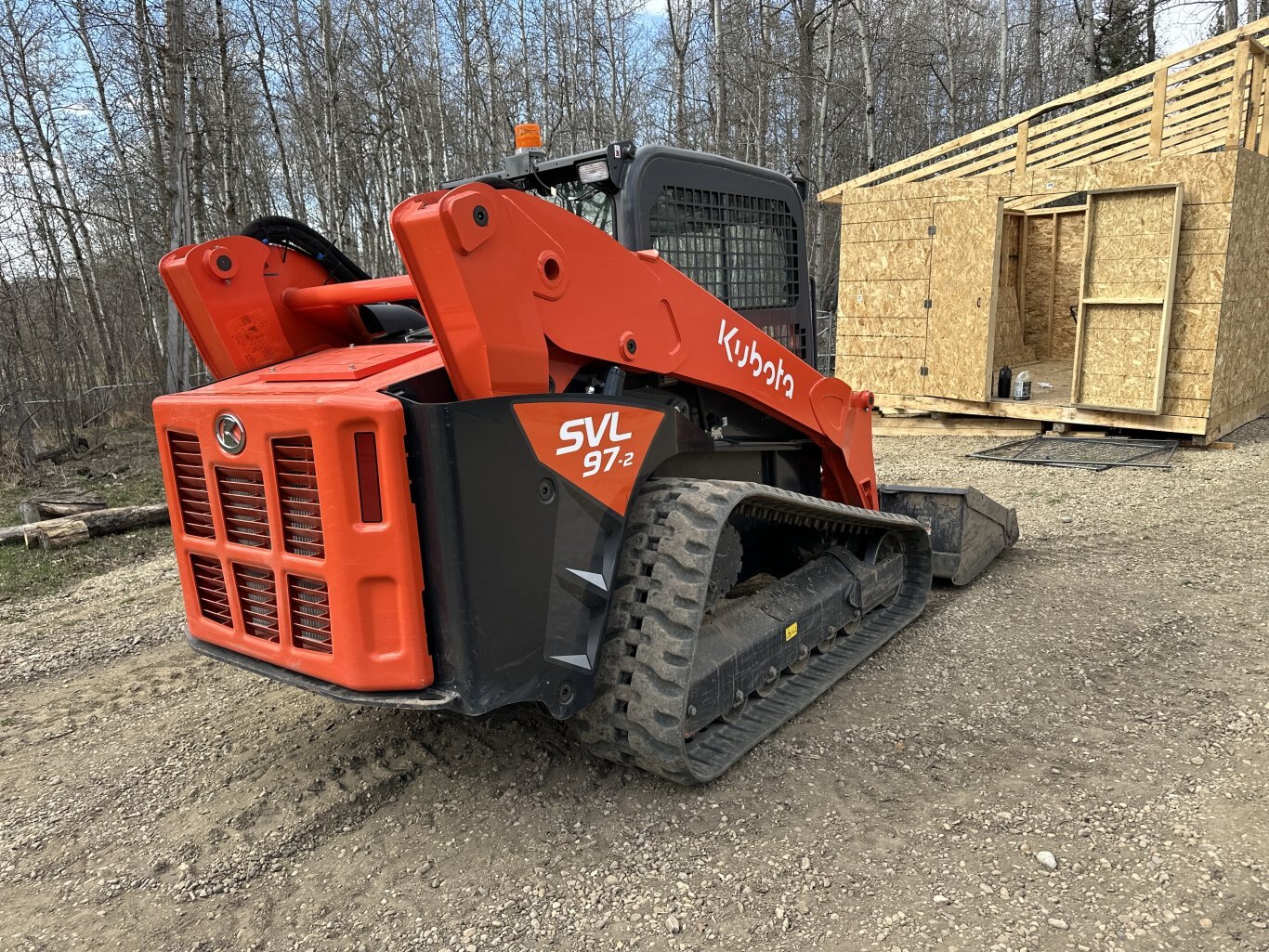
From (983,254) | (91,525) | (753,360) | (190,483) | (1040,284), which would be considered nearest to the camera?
(190,483)

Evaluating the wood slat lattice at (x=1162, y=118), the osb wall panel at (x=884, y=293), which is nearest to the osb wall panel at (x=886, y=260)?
the osb wall panel at (x=884, y=293)

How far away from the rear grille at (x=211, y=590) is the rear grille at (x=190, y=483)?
11 centimetres

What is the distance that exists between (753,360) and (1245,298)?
899cm

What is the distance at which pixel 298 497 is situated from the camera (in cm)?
253

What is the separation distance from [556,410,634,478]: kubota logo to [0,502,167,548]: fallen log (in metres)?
A: 6.16

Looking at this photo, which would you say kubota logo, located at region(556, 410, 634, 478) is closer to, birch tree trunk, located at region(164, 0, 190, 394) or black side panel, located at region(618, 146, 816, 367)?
black side panel, located at region(618, 146, 816, 367)

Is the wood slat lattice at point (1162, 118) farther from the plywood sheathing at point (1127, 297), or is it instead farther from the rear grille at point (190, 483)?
the rear grille at point (190, 483)

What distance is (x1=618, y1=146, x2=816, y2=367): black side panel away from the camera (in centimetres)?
335

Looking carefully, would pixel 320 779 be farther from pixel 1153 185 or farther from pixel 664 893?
pixel 1153 185

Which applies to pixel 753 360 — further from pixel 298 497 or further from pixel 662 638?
pixel 298 497

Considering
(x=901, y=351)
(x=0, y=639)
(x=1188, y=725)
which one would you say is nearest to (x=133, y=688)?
(x=0, y=639)

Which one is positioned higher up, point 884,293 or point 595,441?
point 884,293

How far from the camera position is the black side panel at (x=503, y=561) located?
2371 millimetres

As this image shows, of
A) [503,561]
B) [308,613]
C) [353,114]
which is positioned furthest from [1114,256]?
[353,114]
